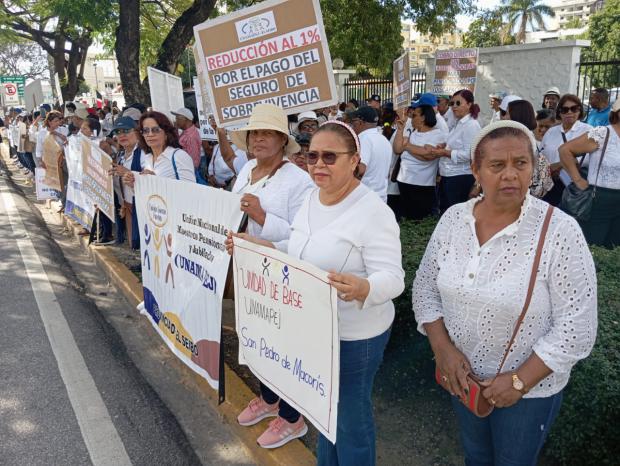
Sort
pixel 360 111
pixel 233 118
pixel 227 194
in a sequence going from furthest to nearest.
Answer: pixel 360 111, pixel 233 118, pixel 227 194

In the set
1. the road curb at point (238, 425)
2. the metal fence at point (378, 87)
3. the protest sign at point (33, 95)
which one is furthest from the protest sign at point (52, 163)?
the protest sign at point (33, 95)

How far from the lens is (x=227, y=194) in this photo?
3.14 metres

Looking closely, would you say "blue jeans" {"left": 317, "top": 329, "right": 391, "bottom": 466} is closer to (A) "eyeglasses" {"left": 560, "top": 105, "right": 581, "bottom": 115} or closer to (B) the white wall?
(A) "eyeglasses" {"left": 560, "top": 105, "right": 581, "bottom": 115}

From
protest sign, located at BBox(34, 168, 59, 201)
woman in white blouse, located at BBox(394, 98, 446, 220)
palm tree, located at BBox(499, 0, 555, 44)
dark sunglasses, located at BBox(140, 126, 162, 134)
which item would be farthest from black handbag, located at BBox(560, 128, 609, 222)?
palm tree, located at BBox(499, 0, 555, 44)

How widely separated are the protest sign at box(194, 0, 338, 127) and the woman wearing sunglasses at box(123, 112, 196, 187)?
0.65 metres

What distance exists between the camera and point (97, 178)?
21.9 ft

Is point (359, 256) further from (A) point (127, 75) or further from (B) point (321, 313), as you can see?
(A) point (127, 75)

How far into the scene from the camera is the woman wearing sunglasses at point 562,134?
213 inches

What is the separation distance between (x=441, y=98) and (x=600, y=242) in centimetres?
546

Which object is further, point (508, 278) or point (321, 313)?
point (321, 313)

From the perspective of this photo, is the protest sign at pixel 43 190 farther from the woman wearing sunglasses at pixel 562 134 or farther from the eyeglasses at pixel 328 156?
the eyeglasses at pixel 328 156

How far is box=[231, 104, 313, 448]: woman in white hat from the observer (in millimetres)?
2986

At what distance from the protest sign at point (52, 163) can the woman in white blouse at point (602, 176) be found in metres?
7.96

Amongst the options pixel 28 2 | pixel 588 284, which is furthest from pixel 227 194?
pixel 28 2
